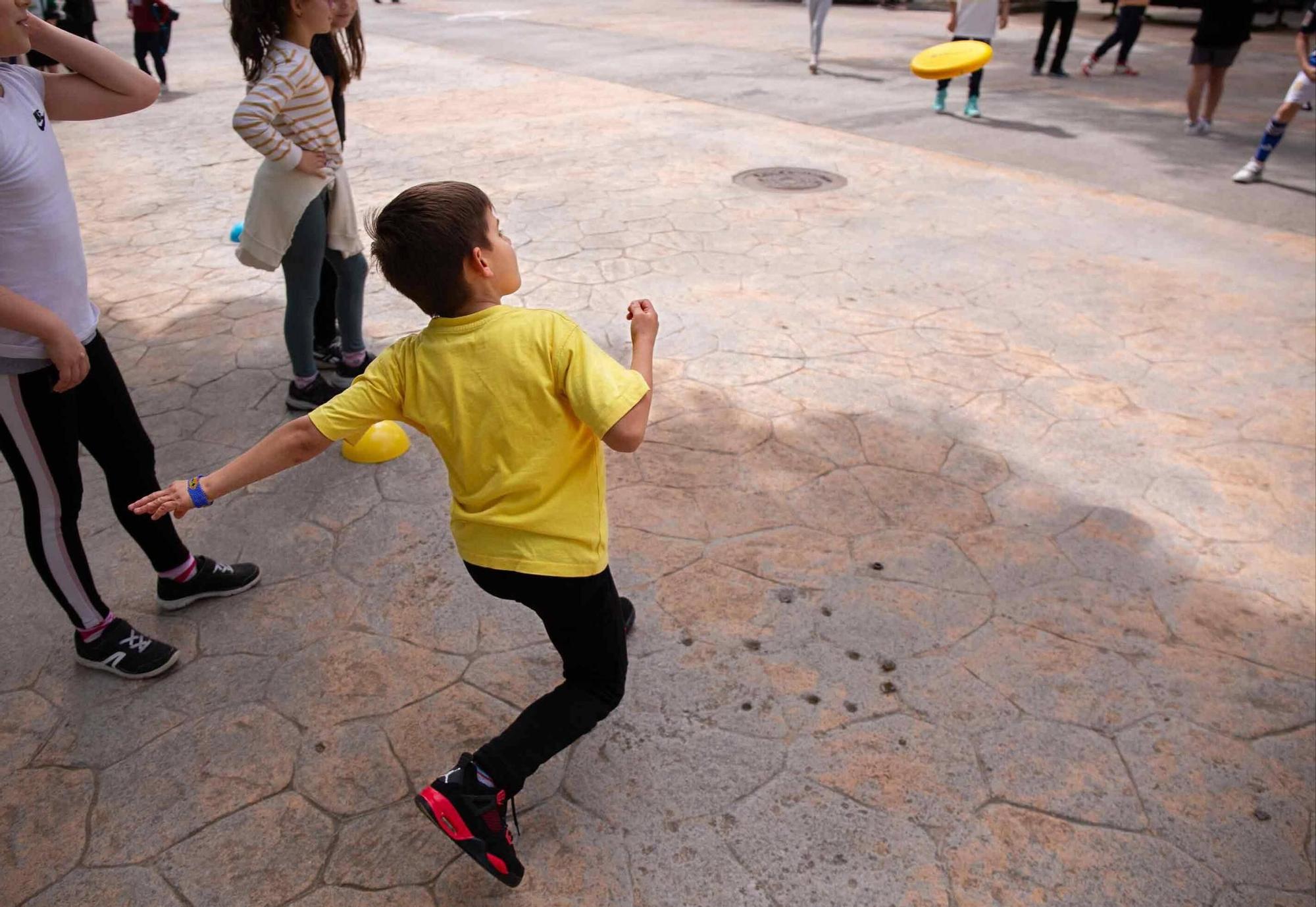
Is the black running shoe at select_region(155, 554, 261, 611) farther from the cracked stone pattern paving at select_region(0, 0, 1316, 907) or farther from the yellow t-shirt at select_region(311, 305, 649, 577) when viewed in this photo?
the yellow t-shirt at select_region(311, 305, 649, 577)

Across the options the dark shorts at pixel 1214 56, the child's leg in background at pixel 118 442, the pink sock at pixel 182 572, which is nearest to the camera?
the child's leg in background at pixel 118 442

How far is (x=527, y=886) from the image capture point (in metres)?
2.15

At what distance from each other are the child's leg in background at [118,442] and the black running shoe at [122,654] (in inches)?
10.1

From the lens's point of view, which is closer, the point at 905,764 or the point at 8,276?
the point at 8,276

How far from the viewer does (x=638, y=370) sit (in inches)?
73.5

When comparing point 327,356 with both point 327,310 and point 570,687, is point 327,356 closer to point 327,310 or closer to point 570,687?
point 327,310

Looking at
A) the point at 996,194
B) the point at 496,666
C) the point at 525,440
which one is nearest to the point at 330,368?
the point at 496,666

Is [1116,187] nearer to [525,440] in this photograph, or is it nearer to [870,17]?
[525,440]

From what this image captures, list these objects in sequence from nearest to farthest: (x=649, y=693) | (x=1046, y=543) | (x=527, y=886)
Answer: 1. (x=527, y=886)
2. (x=649, y=693)
3. (x=1046, y=543)

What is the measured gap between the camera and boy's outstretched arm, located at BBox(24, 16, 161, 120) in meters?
2.25

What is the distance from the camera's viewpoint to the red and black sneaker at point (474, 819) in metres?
2.01

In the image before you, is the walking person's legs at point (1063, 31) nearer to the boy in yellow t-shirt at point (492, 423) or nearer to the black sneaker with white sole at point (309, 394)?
the black sneaker with white sole at point (309, 394)

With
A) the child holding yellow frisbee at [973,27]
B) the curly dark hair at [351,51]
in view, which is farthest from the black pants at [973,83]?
the curly dark hair at [351,51]

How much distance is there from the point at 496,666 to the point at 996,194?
19.6 ft
